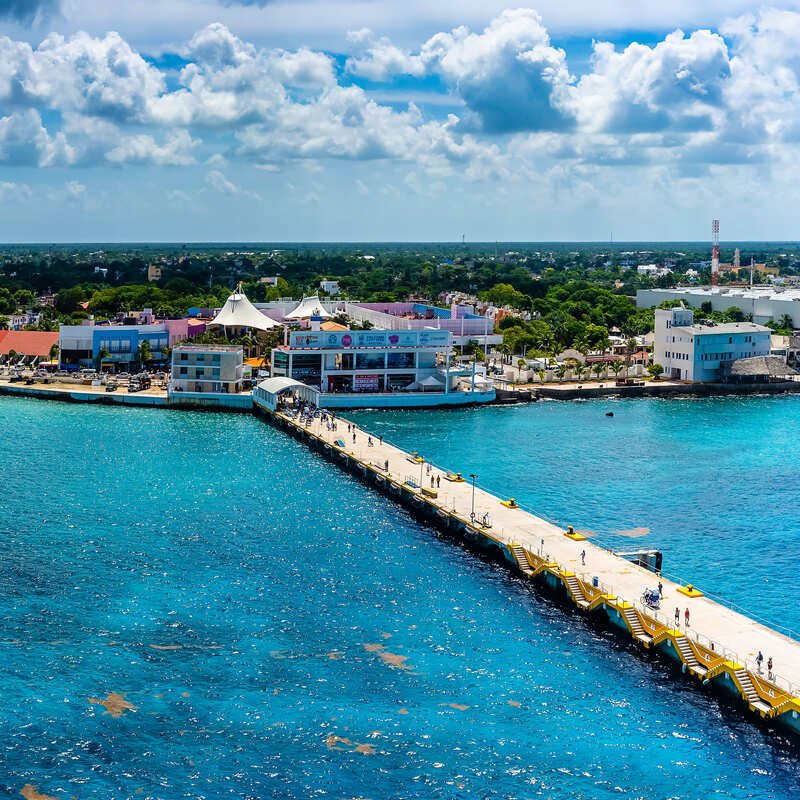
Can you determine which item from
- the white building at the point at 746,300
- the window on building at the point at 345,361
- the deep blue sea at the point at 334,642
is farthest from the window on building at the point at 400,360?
the white building at the point at 746,300

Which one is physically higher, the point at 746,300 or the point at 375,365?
the point at 746,300

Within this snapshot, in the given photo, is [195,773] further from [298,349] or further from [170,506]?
[298,349]

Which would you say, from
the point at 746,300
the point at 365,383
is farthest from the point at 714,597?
the point at 746,300

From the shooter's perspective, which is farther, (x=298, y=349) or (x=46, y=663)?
(x=298, y=349)

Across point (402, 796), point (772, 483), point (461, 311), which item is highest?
point (461, 311)

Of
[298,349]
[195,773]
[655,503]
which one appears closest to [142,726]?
[195,773]

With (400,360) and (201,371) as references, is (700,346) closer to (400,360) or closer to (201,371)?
(400,360)

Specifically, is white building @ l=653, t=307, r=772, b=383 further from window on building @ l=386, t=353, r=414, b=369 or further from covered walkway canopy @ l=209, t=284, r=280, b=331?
covered walkway canopy @ l=209, t=284, r=280, b=331

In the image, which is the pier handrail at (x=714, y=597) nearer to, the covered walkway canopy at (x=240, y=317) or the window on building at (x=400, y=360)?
the window on building at (x=400, y=360)
